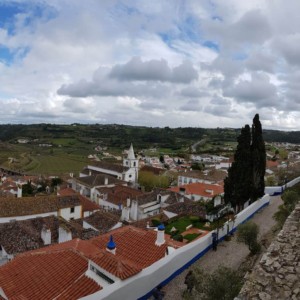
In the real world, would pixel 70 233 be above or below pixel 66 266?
below

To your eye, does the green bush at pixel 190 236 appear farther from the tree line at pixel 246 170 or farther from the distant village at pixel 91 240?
the tree line at pixel 246 170

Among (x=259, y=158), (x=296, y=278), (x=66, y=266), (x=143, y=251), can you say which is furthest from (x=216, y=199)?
(x=296, y=278)

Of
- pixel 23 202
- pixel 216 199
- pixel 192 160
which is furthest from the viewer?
pixel 192 160

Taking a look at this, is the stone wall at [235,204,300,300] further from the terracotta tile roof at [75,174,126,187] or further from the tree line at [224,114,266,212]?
the terracotta tile roof at [75,174,126,187]

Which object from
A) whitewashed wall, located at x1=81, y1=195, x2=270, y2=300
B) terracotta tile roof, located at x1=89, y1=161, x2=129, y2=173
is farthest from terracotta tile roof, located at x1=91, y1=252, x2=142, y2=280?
terracotta tile roof, located at x1=89, y1=161, x2=129, y2=173

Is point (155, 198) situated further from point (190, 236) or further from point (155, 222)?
point (190, 236)

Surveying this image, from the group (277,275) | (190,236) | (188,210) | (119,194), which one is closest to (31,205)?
(119,194)

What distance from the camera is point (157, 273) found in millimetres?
11953

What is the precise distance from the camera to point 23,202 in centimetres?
2867

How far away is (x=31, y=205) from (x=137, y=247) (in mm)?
18447

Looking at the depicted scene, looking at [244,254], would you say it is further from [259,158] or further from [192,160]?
[192,160]

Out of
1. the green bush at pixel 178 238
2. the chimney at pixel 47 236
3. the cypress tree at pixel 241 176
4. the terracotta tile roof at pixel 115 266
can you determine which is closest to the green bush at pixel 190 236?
the green bush at pixel 178 238

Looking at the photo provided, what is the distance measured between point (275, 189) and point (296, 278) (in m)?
27.7

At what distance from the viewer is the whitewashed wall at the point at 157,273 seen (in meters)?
10.1
